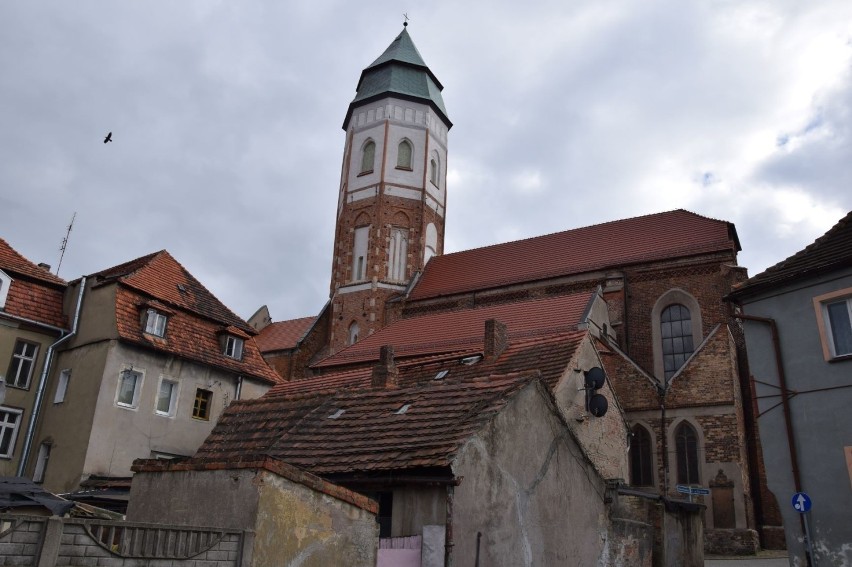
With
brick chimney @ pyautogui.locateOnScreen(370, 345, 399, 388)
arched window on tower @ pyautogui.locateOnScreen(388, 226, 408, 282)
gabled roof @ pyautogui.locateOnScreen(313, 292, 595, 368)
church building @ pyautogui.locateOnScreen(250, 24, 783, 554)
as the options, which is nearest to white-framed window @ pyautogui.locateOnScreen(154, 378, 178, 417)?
church building @ pyautogui.locateOnScreen(250, 24, 783, 554)

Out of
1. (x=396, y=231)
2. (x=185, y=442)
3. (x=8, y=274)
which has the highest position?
(x=396, y=231)

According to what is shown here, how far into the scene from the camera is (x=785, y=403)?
13570 mm

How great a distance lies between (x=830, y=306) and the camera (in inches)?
532

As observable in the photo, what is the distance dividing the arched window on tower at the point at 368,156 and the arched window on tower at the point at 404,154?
139cm

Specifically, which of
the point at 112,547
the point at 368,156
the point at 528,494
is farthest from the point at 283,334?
the point at 112,547

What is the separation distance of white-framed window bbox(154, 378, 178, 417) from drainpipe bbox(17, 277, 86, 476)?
112 inches

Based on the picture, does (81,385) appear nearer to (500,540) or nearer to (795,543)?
(500,540)

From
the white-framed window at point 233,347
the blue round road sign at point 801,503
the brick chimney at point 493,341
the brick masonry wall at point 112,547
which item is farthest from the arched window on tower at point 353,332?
the brick masonry wall at point 112,547

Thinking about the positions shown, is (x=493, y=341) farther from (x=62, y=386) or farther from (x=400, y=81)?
(x=400, y=81)

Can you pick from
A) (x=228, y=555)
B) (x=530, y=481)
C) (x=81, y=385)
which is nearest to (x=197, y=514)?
(x=228, y=555)

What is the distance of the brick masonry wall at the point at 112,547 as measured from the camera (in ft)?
17.6

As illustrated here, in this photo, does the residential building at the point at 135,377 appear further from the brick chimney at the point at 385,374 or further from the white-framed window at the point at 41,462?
the brick chimney at the point at 385,374

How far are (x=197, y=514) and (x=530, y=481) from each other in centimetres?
475

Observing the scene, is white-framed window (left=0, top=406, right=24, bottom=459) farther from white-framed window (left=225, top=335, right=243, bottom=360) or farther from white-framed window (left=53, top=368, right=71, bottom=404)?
white-framed window (left=225, top=335, right=243, bottom=360)
